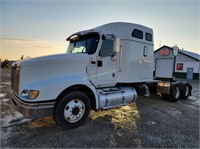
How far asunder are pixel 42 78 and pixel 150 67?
4852 mm

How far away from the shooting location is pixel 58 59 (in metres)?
4.73

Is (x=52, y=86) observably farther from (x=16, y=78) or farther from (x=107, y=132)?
(x=107, y=132)

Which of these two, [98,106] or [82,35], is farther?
[82,35]

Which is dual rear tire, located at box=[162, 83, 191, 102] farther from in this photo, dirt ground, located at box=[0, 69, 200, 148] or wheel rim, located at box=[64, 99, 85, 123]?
wheel rim, located at box=[64, 99, 85, 123]

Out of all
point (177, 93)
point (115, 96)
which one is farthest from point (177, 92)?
point (115, 96)

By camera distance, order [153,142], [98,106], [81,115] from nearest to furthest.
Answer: [153,142]
[81,115]
[98,106]

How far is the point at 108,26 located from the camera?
664 centimetres

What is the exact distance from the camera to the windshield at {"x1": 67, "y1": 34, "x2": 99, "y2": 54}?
5586mm

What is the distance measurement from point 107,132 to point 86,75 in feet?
5.94

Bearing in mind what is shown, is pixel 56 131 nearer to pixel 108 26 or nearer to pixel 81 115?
pixel 81 115

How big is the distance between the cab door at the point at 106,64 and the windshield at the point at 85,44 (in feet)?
0.88

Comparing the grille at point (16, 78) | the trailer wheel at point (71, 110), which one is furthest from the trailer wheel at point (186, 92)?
the grille at point (16, 78)

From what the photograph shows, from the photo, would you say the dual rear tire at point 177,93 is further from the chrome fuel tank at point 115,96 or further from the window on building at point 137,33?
the window on building at point 137,33

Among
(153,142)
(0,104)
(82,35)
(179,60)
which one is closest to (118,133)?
(153,142)
